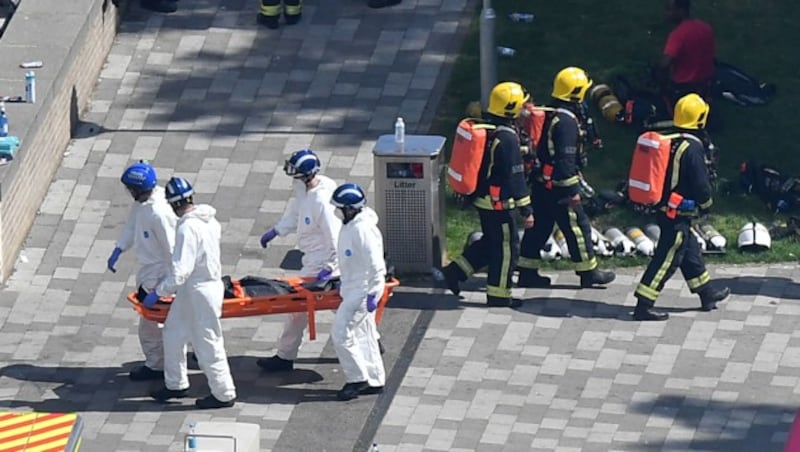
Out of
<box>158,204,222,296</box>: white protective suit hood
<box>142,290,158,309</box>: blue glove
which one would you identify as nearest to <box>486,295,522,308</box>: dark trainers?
<box>158,204,222,296</box>: white protective suit hood

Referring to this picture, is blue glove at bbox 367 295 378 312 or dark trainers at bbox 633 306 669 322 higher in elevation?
blue glove at bbox 367 295 378 312

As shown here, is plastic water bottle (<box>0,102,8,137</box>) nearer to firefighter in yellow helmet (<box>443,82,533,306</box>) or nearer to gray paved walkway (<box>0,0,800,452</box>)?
gray paved walkway (<box>0,0,800,452</box>)

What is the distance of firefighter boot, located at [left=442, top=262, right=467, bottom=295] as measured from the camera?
64.7 ft

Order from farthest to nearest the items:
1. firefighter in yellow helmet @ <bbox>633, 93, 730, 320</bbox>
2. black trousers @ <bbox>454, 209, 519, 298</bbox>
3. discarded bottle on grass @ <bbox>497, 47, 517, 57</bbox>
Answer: discarded bottle on grass @ <bbox>497, 47, 517, 57</bbox> < black trousers @ <bbox>454, 209, 519, 298</bbox> < firefighter in yellow helmet @ <bbox>633, 93, 730, 320</bbox>

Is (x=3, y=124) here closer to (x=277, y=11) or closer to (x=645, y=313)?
(x=277, y=11)

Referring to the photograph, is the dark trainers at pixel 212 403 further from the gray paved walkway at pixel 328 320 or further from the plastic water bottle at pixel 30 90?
the plastic water bottle at pixel 30 90

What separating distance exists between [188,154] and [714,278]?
5295 millimetres

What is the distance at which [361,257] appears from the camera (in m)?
17.5

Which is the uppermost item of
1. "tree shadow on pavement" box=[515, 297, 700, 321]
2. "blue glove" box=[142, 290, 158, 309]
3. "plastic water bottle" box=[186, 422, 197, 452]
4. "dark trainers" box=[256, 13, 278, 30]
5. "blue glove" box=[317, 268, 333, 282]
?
"plastic water bottle" box=[186, 422, 197, 452]

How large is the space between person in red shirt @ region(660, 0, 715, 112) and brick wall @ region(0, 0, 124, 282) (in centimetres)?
571

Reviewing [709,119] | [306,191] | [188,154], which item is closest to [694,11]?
[709,119]

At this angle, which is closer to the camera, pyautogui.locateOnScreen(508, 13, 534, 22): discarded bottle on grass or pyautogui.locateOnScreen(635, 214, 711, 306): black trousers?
pyautogui.locateOnScreen(635, 214, 711, 306): black trousers

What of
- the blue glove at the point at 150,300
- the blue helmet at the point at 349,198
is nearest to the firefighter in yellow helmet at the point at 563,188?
the blue helmet at the point at 349,198

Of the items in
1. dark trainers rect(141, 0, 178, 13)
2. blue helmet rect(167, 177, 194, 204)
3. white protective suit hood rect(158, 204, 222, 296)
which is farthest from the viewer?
dark trainers rect(141, 0, 178, 13)
